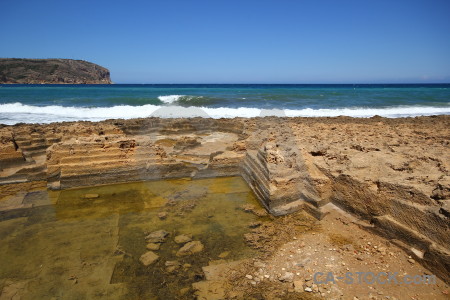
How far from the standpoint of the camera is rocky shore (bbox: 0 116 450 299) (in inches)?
135

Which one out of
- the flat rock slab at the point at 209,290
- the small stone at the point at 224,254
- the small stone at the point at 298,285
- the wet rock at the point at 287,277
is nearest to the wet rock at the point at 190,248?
the small stone at the point at 224,254

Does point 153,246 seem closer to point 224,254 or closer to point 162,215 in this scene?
point 162,215

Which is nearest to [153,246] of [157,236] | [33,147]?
[157,236]

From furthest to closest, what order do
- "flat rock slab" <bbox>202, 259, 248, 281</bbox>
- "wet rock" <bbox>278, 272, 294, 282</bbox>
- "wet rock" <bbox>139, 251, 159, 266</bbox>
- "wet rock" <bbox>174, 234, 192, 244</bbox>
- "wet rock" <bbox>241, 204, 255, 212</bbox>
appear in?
"wet rock" <bbox>241, 204, 255, 212</bbox> → "wet rock" <bbox>174, 234, 192, 244</bbox> → "wet rock" <bbox>139, 251, 159, 266</bbox> → "flat rock slab" <bbox>202, 259, 248, 281</bbox> → "wet rock" <bbox>278, 272, 294, 282</bbox>

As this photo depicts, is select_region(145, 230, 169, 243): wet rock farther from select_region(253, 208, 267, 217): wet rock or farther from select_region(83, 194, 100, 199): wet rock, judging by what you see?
select_region(83, 194, 100, 199): wet rock

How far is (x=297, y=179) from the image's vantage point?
16.1 ft

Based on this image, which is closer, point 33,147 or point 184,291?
point 184,291

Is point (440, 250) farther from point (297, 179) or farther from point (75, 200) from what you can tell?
point (75, 200)

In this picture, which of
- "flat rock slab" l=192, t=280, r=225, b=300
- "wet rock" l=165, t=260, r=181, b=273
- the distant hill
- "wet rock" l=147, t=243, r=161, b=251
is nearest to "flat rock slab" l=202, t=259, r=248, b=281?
"flat rock slab" l=192, t=280, r=225, b=300

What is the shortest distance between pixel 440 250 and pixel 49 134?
9596mm

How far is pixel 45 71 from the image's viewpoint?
72188 mm

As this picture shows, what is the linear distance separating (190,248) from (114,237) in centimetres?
124

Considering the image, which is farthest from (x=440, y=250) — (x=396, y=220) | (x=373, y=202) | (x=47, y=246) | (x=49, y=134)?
(x=49, y=134)

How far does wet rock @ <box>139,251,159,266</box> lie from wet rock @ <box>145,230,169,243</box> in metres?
0.29
